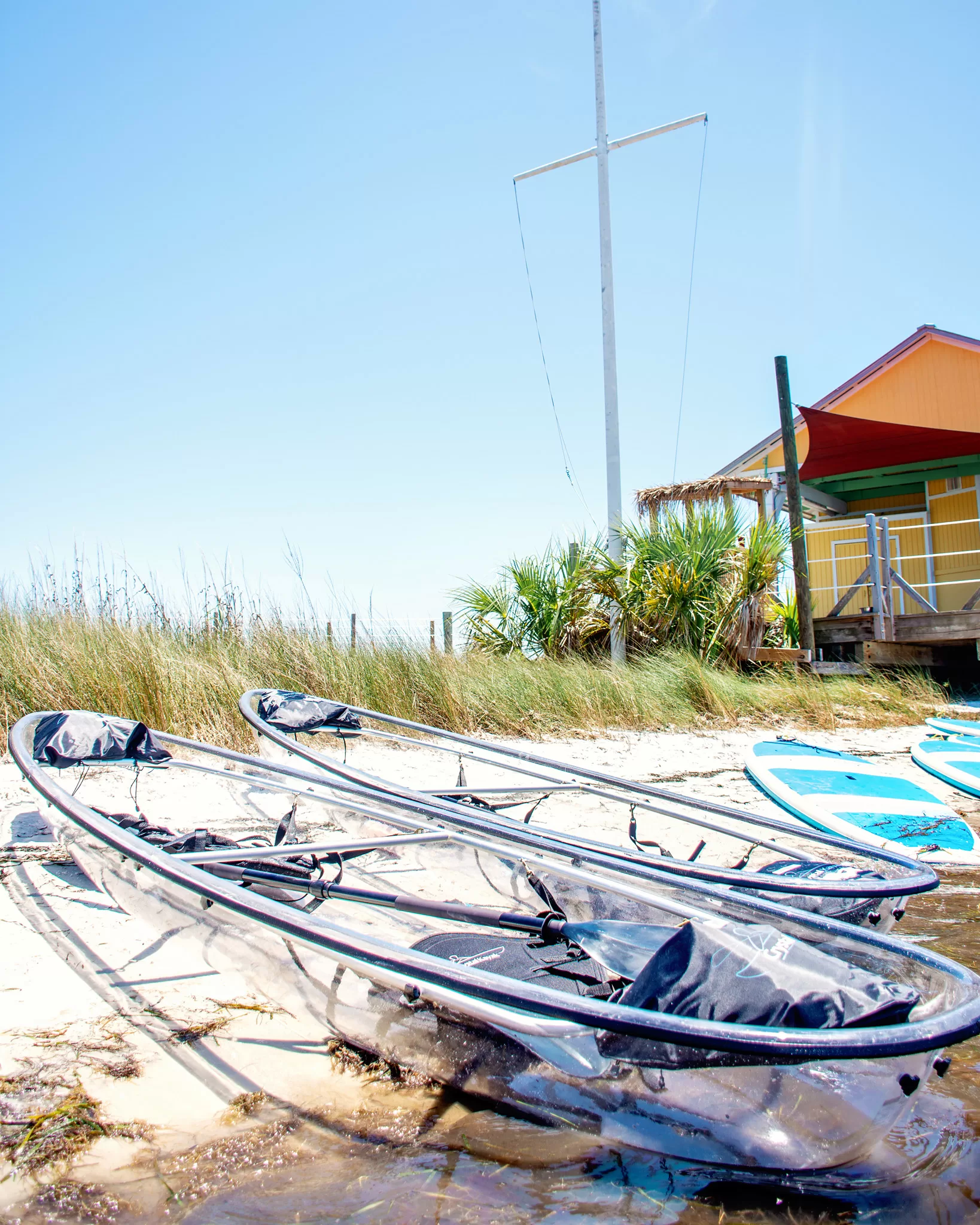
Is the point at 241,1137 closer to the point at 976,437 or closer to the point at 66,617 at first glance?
the point at 66,617

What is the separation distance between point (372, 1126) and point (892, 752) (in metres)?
7.11

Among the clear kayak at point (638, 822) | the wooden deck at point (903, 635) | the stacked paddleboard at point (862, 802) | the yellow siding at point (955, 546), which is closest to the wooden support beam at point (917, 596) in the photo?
the wooden deck at point (903, 635)

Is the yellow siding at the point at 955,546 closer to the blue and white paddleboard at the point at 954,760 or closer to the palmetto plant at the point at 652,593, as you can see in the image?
the palmetto plant at the point at 652,593

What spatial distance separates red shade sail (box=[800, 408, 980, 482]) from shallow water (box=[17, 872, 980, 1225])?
42.4 feet

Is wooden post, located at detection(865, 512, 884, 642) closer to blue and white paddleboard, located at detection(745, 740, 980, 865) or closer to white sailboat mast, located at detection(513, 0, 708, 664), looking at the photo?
white sailboat mast, located at detection(513, 0, 708, 664)

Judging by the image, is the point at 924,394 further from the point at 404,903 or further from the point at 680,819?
the point at 404,903

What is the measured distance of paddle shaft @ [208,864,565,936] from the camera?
2.68 metres

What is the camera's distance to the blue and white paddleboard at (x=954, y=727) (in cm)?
806

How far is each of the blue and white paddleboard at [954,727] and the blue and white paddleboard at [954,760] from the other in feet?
0.49

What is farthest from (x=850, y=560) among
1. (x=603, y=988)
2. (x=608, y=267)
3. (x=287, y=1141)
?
(x=287, y=1141)

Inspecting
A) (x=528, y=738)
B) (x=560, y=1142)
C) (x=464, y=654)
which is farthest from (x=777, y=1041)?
(x=464, y=654)

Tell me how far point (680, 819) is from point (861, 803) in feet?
7.82

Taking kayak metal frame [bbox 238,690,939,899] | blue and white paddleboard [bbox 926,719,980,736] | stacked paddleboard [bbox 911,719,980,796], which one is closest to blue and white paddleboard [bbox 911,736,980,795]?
stacked paddleboard [bbox 911,719,980,796]

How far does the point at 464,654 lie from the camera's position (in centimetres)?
1012
